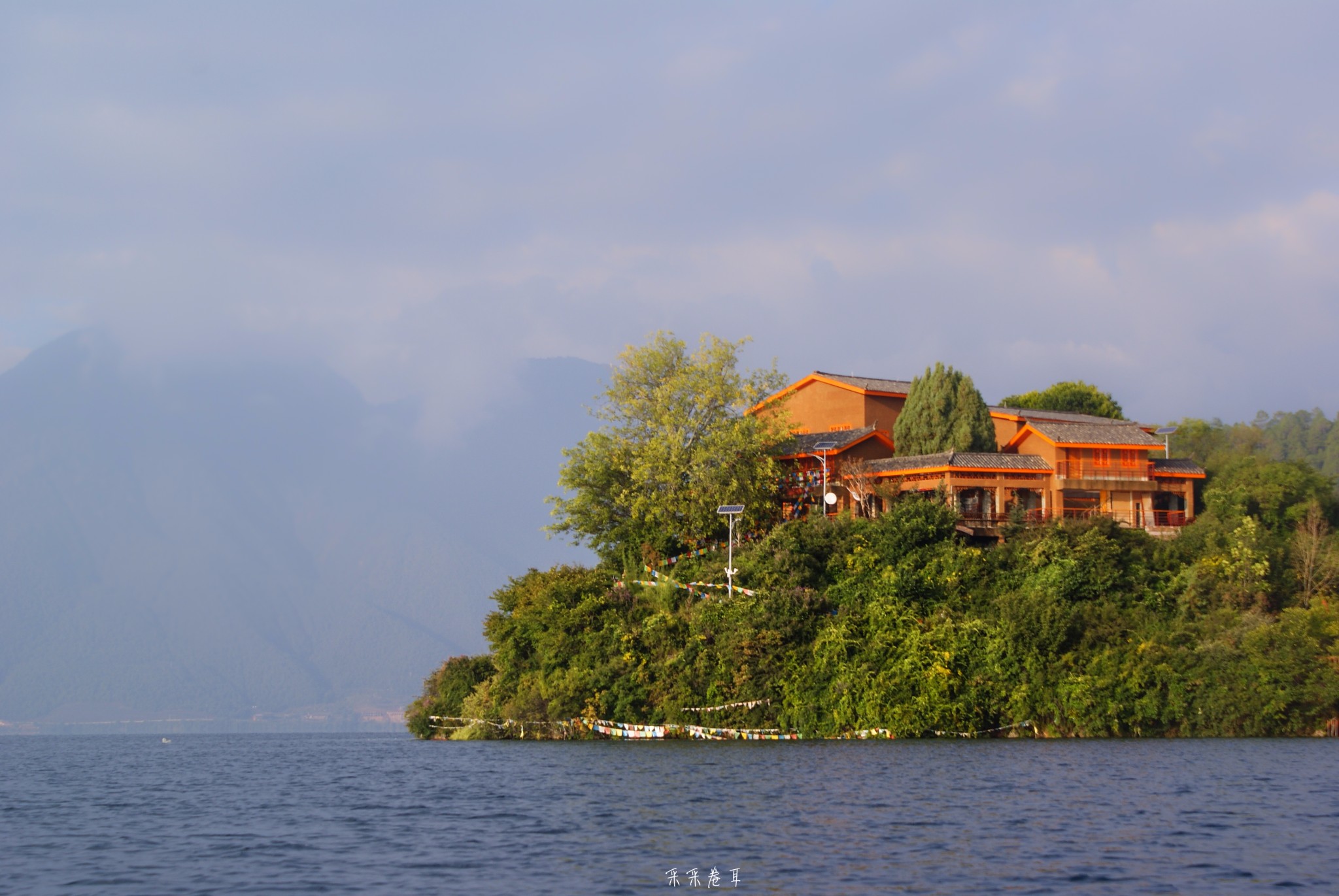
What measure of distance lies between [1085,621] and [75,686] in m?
165

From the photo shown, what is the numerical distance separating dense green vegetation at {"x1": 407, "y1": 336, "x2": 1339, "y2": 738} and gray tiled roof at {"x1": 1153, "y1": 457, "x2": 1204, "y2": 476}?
153 centimetres

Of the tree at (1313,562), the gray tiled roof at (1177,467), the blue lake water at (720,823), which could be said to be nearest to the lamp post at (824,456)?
the gray tiled roof at (1177,467)

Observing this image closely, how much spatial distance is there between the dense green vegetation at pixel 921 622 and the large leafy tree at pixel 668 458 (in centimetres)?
19

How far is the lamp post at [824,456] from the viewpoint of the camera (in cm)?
5765

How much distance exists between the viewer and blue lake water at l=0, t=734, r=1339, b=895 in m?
17.3

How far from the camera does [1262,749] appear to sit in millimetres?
36844

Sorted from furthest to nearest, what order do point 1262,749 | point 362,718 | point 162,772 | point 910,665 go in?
1. point 362,718
2. point 910,665
3. point 162,772
4. point 1262,749

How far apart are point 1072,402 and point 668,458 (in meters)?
37.4

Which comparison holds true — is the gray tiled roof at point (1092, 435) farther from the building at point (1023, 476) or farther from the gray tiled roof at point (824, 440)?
the gray tiled roof at point (824, 440)

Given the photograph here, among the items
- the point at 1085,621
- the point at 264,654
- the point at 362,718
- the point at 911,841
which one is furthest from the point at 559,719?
the point at 264,654

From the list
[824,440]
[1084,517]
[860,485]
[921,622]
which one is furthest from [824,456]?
[921,622]

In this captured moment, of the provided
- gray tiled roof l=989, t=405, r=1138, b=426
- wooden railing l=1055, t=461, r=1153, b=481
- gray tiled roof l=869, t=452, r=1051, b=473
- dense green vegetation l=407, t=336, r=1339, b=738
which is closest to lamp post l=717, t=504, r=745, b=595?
dense green vegetation l=407, t=336, r=1339, b=738

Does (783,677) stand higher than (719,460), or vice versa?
(719,460)

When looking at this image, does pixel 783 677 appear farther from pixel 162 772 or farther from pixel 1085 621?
pixel 162 772
